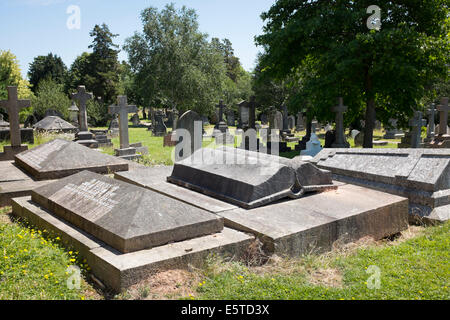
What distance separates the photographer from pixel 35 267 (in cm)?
375

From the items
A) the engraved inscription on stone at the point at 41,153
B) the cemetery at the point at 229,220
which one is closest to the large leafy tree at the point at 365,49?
the cemetery at the point at 229,220

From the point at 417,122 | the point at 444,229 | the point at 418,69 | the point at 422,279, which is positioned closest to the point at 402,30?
the point at 418,69

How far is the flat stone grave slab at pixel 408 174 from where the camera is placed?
616 cm

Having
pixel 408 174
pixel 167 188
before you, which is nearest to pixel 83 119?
pixel 167 188

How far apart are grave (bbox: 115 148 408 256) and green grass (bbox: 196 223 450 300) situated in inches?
10.9

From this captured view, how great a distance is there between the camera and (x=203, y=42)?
3503 centimetres

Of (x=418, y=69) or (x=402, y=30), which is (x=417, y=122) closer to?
(x=418, y=69)

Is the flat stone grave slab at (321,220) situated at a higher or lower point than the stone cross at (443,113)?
lower

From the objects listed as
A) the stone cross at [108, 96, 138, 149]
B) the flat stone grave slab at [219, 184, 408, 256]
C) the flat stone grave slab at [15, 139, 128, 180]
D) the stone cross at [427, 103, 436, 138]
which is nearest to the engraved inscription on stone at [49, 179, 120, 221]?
the flat stone grave slab at [219, 184, 408, 256]

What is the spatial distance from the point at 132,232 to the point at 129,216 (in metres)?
0.30

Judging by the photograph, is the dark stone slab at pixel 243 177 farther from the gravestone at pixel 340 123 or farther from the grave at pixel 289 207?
the gravestone at pixel 340 123

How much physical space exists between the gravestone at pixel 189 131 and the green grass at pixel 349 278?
7614 millimetres
